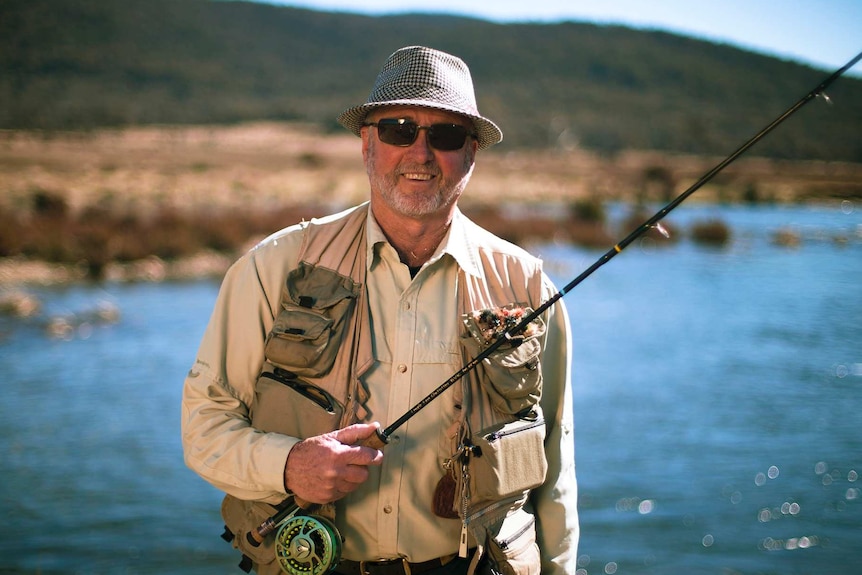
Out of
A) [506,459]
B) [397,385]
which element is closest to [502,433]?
[506,459]

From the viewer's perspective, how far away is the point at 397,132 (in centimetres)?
265

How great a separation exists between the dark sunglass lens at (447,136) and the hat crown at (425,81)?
71mm

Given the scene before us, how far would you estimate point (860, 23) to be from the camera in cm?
380

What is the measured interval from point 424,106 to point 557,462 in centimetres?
110

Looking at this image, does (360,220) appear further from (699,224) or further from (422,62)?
(699,224)

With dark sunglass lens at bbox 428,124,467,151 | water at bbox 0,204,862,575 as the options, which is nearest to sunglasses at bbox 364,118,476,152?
dark sunglass lens at bbox 428,124,467,151

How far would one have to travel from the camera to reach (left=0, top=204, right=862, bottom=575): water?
20.7 feet

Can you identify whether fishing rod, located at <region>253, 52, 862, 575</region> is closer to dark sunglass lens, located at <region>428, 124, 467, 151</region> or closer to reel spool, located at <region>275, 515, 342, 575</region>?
reel spool, located at <region>275, 515, 342, 575</region>

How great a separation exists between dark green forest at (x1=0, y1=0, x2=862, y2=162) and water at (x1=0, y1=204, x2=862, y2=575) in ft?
169

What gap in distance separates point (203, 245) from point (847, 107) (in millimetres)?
68853

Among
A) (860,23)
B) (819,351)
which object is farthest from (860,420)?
(860,23)

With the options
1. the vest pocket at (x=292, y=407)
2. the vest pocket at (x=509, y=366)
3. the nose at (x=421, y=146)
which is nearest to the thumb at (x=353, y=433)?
the vest pocket at (x=292, y=407)

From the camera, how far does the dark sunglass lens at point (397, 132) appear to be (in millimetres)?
2639

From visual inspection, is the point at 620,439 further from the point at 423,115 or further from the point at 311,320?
the point at 311,320
